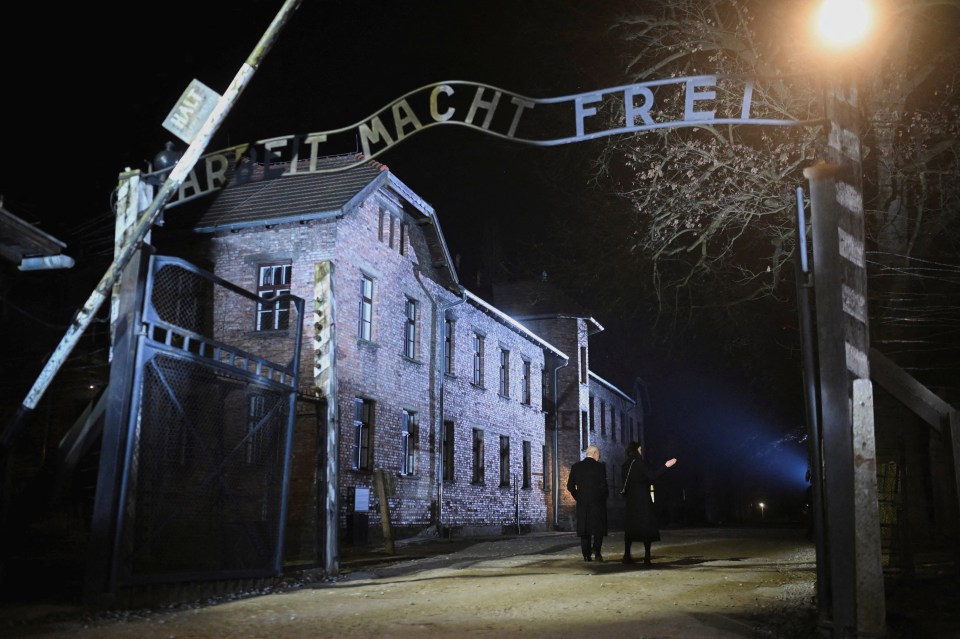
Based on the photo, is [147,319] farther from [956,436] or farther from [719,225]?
[719,225]

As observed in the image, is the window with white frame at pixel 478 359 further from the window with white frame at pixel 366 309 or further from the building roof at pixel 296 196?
the building roof at pixel 296 196

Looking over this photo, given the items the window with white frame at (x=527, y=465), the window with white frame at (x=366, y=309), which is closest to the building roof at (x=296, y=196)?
the window with white frame at (x=366, y=309)

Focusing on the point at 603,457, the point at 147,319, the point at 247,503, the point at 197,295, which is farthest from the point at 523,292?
the point at 147,319

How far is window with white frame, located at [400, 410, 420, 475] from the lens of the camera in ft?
72.4

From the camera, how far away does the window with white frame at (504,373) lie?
29750 mm

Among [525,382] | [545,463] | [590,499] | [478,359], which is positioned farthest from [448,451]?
[590,499]

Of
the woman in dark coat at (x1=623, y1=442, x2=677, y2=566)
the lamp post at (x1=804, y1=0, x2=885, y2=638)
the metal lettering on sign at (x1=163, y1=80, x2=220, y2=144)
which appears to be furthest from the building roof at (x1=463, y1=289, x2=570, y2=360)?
the lamp post at (x1=804, y1=0, x2=885, y2=638)

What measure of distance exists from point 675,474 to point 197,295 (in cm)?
4247

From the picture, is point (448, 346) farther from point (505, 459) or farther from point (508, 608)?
point (508, 608)

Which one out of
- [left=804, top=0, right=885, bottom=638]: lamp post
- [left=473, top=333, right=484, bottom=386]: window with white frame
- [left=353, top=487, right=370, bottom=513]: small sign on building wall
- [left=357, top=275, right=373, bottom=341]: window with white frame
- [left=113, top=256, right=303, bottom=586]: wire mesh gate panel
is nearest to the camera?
[left=804, top=0, right=885, bottom=638]: lamp post

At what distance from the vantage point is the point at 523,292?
38125 mm

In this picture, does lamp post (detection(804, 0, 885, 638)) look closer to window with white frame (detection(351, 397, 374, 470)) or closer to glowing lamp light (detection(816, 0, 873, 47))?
glowing lamp light (detection(816, 0, 873, 47))

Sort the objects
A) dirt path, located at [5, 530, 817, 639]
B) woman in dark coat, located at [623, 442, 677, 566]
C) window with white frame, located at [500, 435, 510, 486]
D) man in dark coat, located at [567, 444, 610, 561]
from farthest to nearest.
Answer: window with white frame, located at [500, 435, 510, 486] → man in dark coat, located at [567, 444, 610, 561] → woman in dark coat, located at [623, 442, 677, 566] → dirt path, located at [5, 530, 817, 639]

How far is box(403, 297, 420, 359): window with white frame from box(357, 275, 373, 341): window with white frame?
6.46 ft
